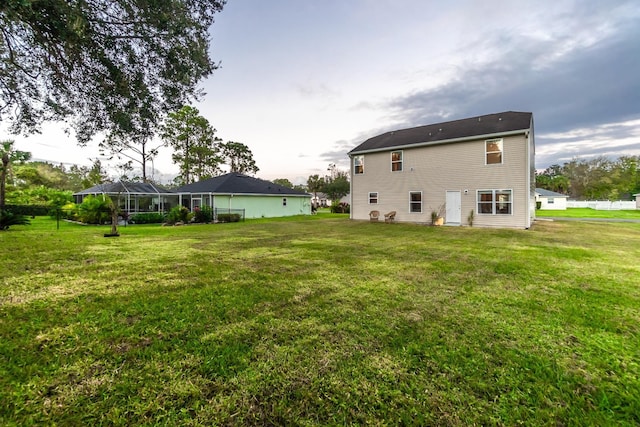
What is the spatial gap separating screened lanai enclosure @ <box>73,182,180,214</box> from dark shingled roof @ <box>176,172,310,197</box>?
4.13 feet

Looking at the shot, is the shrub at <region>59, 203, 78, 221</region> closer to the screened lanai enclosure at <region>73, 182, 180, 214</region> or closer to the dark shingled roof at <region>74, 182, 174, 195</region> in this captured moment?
the screened lanai enclosure at <region>73, 182, 180, 214</region>

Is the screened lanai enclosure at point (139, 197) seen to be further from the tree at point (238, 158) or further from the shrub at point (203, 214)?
the tree at point (238, 158)

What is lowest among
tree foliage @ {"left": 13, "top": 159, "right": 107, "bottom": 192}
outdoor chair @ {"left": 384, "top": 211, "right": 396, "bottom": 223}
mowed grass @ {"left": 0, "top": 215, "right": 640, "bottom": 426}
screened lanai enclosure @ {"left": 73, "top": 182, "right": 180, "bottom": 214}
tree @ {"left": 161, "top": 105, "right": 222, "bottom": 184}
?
mowed grass @ {"left": 0, "top": 215, "right": 640, "bottom": 426}

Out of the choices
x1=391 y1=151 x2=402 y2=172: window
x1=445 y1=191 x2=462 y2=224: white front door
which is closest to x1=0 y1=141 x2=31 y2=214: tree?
x1=391 y1=151 x2=402 y2=172: window

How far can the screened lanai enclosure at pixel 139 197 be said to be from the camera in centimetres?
1927

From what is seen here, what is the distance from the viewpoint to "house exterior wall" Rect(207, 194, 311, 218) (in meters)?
21.2

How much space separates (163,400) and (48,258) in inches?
262

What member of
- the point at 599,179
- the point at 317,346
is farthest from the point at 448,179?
the point at 599,179

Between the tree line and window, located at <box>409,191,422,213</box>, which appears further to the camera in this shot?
the tree line

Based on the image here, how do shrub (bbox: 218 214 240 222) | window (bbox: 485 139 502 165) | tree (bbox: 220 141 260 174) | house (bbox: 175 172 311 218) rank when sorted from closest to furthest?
window (bbox: 485 139 502 165)
shrub (bbox: 218 214 240 222)
house (bbox: 175 172 311 218)
tree (bbox: 220 141 260 174)

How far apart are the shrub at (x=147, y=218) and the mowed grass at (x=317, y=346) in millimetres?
13696

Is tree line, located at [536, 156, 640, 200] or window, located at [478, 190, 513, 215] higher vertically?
tree line, located at [536, 156, 640, 200]

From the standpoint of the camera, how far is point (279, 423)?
1.67 m

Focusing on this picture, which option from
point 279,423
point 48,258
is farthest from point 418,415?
point 48,258
